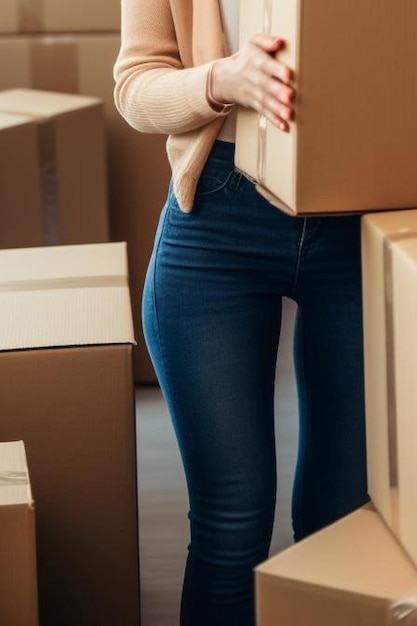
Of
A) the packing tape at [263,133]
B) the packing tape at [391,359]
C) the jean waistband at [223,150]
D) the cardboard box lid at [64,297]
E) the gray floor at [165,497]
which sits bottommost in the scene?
the gray floor at [165,497]

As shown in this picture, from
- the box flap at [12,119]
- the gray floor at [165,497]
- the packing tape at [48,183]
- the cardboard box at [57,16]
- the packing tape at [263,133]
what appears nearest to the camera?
the packing tape at [263,133]

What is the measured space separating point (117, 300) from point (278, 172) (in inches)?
19.6

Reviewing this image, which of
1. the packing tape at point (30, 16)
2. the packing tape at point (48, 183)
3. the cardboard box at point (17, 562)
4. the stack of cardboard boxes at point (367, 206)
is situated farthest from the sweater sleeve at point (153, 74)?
the packing tape at point (30, 16)

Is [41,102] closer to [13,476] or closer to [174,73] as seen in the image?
[174,73]

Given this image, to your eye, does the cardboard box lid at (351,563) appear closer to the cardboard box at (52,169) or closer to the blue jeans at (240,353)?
the blue jeans at (240,353)

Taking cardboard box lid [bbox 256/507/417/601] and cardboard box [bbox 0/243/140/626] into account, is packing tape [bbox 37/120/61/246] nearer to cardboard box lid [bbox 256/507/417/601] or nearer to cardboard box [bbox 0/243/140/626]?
cardboard box [bbox 0/243/140/626]

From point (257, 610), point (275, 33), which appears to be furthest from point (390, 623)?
point (275, 33)

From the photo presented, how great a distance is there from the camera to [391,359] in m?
0.96

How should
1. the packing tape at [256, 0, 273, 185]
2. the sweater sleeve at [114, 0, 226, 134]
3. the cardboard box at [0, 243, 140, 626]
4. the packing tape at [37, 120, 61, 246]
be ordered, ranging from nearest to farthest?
the packing tape at [256, 0, 273, 185]
the sweater sleeve at [114, 0, 226, 134]
the cardboard box at [0, 243, 140, 626]
the packing tape at [37, 120, 61, 246]

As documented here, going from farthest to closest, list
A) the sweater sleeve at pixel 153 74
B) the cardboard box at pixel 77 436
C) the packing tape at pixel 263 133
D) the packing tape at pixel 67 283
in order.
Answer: the packing tape at pixel 67 283 < the cardboard box at pixel 77 436 < the sweater sleeve at pixel 153 74 < the packing tape at pixel 263 133

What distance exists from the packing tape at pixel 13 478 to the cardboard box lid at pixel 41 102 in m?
1.40

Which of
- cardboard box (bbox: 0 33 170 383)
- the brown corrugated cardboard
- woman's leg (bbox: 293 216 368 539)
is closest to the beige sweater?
woman's leg (bbox: 293 216 368 539)

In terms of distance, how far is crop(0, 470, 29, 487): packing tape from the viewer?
1119mm

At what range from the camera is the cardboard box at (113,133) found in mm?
2703
